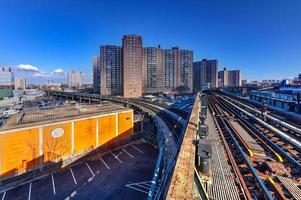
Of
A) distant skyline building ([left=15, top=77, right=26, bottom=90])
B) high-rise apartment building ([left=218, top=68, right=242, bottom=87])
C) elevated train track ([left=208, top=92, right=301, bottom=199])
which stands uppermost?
high-rise apartment building ([left=218, top=68, right=242, bottom=87])

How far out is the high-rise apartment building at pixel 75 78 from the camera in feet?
467

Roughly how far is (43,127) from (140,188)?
908cm

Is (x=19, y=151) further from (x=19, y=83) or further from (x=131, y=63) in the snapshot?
(x=19, y=83)

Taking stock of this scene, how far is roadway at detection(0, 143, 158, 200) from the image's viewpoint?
964 centimetres

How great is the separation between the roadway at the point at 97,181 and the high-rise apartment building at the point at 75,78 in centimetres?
14318

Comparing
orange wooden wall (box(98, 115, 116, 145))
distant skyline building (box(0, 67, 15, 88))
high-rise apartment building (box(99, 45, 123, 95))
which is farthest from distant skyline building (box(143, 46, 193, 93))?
distant skyline building (box(0, 67, 15, 88))

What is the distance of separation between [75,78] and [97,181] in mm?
154063

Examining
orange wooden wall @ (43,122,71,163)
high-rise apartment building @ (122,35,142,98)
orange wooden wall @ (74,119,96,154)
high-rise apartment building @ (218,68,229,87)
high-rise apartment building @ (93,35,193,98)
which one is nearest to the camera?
orange wooden wall @ (43,122,71,163)

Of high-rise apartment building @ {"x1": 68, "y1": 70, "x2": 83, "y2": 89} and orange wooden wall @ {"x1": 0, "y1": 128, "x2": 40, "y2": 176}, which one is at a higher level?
high-rise apartment building @ {"x1": 68, "y1": 70, "x2": 83, "y2": 89}

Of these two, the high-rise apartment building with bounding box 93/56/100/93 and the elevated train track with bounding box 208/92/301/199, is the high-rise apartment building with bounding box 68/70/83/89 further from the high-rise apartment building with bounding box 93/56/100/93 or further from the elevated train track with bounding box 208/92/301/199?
the elevated train track with bounding box 208/92/301/199

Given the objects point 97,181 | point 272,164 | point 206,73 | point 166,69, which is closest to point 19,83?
point 166,69

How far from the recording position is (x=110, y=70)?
6375cm

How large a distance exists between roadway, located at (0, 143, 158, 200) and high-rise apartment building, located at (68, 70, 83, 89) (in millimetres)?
143176

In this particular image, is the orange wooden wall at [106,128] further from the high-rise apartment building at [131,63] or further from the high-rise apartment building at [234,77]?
the high-rise apartment building at [234,77]
